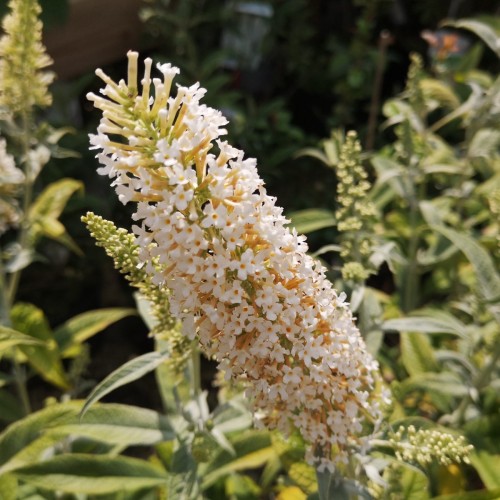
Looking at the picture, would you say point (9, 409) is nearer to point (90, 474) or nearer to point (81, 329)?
point (81, 329)

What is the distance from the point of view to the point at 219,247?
1.06m

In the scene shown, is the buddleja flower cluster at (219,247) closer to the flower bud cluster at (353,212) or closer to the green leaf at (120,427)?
the flower bud cluster at (353,212)

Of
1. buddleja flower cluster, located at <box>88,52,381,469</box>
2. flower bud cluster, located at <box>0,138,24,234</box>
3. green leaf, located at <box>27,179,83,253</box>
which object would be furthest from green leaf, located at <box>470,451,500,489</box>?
flower bud cluster, located at <box>0,138,24,234</box>

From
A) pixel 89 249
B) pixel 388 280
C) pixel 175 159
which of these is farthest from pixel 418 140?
pixel 89 249

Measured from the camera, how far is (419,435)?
121 cm

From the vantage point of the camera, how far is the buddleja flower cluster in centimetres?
104

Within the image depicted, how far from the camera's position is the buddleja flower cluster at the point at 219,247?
104 centimetres

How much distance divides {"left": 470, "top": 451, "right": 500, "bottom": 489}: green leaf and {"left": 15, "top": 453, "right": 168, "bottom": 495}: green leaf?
2.83 feet

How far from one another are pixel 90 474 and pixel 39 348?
1.84 feet

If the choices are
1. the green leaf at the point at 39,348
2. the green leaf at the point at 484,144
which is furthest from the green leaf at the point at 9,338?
the green leaf at the point at 484,144

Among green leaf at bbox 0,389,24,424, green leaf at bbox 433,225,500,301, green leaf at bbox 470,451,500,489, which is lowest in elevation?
green leaf at bbox 470,451,500,489

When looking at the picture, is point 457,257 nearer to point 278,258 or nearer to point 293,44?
point 278,258

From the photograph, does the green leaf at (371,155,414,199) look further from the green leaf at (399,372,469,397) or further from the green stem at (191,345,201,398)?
the green stem at (191,345,201,398)

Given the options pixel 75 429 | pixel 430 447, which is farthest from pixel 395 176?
pixel 75 429
